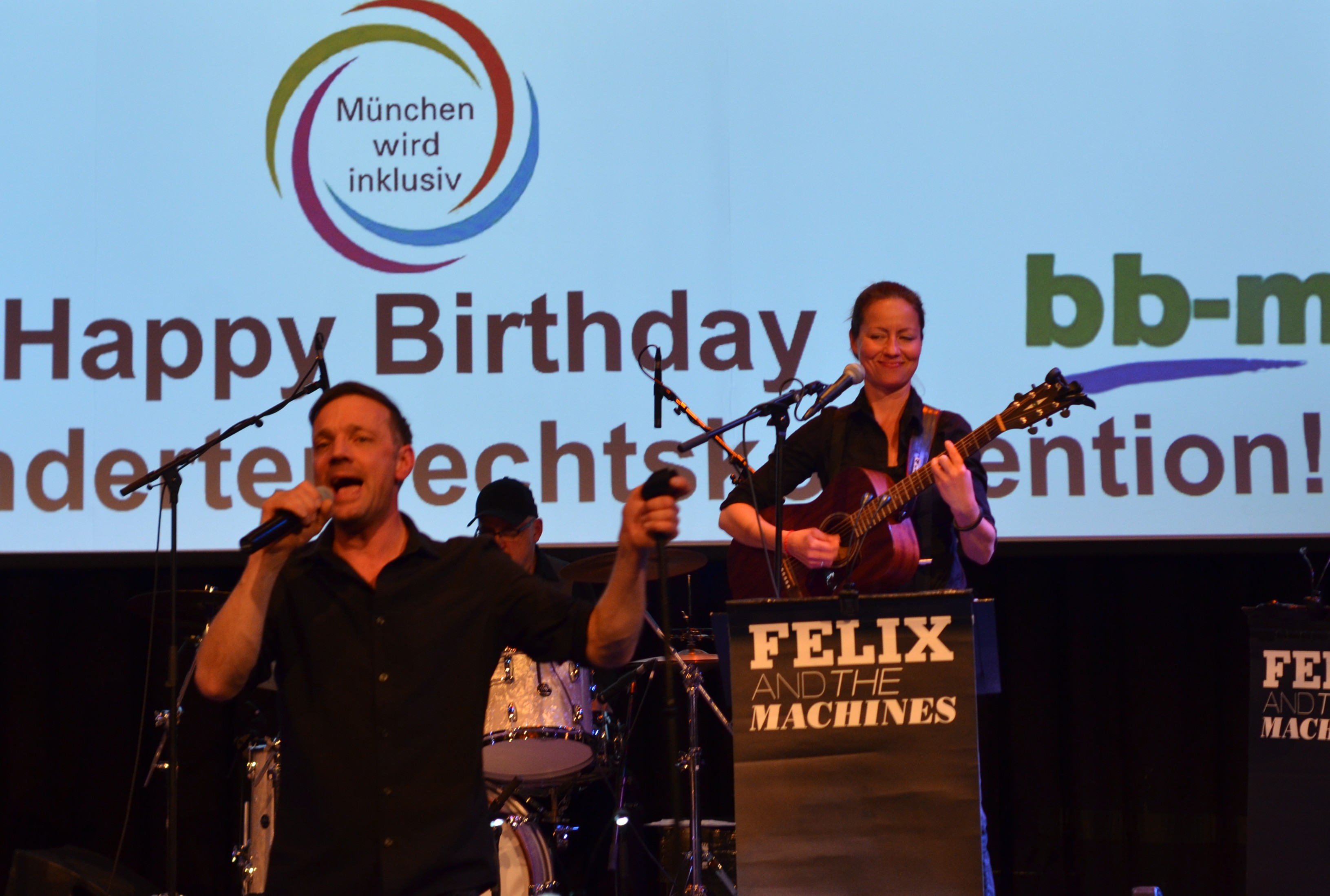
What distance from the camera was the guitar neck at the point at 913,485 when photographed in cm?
341

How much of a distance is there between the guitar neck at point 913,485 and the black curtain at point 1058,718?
1698mm

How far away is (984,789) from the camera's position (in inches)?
207

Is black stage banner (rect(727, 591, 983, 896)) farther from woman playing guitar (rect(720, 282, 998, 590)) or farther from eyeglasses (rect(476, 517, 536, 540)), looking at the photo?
eyeglasses (rect(476, 517, 536, 540))

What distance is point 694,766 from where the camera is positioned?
14.0 feet

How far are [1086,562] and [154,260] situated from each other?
148 inches

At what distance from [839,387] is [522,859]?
6.22 feet

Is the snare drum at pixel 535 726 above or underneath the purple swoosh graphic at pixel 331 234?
underneath

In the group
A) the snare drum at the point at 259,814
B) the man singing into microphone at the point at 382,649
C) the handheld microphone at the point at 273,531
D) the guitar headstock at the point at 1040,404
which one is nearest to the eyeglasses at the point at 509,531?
the snare drum at the point at 259,814

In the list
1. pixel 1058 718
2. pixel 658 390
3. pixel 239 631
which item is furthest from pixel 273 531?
pixel 1058 718

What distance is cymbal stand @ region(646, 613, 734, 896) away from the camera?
399 centimetres

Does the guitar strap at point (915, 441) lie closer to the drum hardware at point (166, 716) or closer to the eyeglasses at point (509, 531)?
the eyeglasses at point (509, 531)

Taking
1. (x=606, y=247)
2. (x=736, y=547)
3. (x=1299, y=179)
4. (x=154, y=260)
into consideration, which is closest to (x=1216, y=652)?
(x=1299, y=179)

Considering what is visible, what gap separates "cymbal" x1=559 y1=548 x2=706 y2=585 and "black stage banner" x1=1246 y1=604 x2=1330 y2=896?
5.47 feet

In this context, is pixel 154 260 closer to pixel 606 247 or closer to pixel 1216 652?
pixel 606 247
